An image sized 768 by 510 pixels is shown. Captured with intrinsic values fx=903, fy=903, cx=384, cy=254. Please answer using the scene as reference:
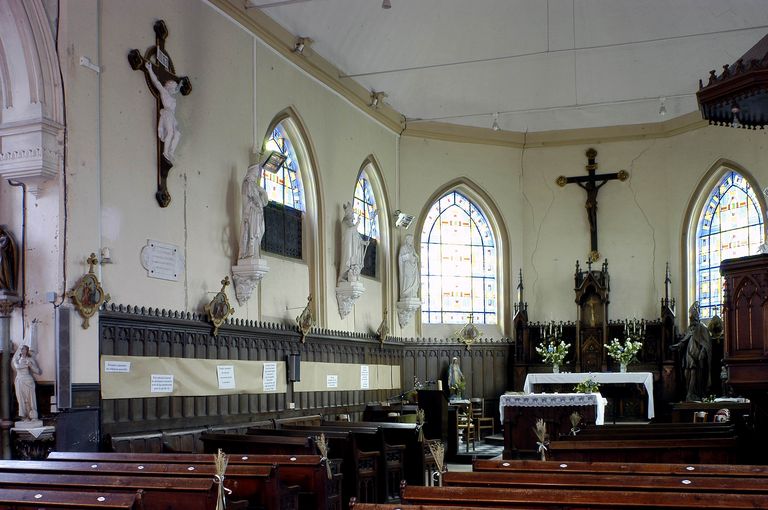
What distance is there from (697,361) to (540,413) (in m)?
4.72

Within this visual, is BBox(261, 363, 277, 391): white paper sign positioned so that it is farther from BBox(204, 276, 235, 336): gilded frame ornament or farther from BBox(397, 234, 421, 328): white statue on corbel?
BBox(397, 234, 421, 328): white statue on corbel

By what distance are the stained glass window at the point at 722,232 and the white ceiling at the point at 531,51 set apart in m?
2.22

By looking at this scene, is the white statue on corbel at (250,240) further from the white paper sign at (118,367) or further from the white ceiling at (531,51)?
the white ceiling at (531,51)

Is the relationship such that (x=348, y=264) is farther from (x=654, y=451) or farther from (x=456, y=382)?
(x=654, y=451)

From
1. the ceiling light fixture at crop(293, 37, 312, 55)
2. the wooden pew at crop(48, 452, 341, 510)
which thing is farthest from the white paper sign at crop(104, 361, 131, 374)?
the ceiling light fixture at crop(293, 37, 312, 55)

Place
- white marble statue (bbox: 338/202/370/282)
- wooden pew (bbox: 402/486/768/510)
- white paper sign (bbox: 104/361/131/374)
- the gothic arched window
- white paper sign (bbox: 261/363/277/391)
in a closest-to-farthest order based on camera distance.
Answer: wooden pew (bbox: 402/486/768/510), white paper sign (bbox: 104/361/131/374), white paper sign (bbox: 261/363/277/391), the gothic arched window, white marble statue (bbox: 338/202/370/282)

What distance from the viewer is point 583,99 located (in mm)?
20844

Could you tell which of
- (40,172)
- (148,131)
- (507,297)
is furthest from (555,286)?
(40,172)

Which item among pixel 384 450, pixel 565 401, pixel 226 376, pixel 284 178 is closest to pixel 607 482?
pixel 384 450

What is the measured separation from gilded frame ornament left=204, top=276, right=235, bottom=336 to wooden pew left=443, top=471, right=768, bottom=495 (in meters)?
6.81

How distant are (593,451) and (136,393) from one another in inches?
215

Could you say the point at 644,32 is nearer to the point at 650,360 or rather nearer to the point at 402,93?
the point at 402,93

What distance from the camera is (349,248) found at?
1692 centimetres

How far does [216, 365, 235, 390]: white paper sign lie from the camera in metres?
12.8
